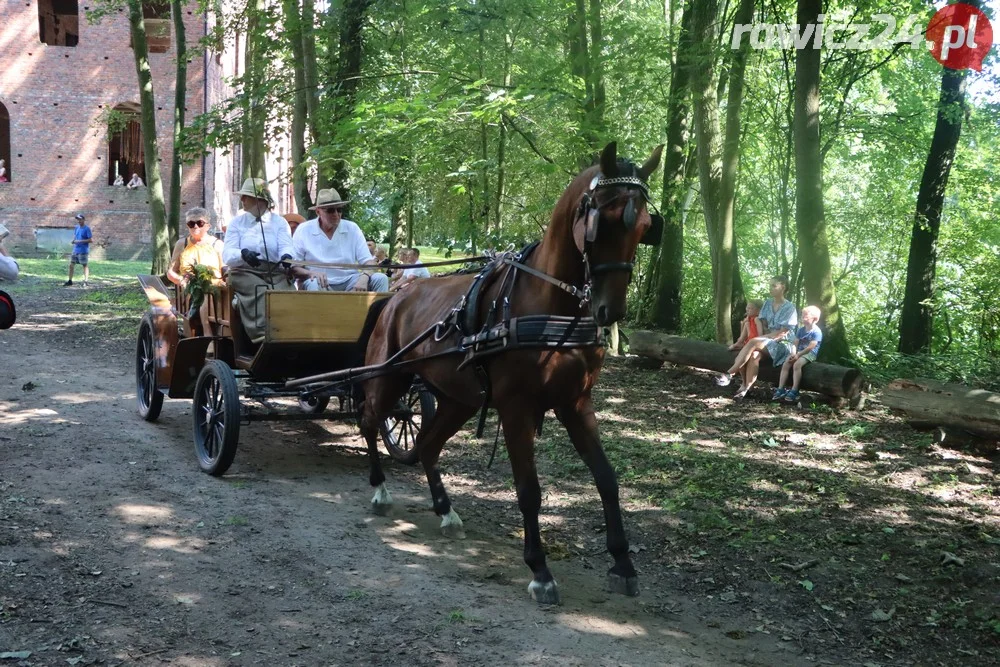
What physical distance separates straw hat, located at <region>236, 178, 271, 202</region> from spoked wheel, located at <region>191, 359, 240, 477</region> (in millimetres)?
1446

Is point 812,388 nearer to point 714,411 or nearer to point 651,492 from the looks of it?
point 714,411

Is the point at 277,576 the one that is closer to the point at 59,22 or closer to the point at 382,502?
the point at 382,502

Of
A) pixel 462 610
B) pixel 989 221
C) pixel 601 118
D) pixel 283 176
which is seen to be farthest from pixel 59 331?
pixel 989 221

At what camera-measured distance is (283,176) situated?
49.7ft

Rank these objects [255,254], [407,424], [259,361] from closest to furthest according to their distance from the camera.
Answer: [259,361]
[255,254]
[407,424]

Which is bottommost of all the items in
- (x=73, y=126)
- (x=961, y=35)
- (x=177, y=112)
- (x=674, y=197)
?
(x=674, y=197)

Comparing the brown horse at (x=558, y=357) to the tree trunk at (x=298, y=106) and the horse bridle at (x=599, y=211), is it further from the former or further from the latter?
the tree trunk at (x=298, y=106)

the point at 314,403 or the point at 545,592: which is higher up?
the point at 314,403

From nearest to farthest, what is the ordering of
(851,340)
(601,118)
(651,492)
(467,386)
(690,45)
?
(467,386) < (651,492) < (690,45) < (601,118) < (851,340)

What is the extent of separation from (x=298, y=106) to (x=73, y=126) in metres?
19.5

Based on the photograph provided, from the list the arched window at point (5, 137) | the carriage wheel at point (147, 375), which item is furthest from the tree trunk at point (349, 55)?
the arched window at point (5, 137)

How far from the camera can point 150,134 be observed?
65.2 ft

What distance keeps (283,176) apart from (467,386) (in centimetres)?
1005

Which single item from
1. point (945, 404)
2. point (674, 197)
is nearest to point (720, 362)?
point (674, 197)
